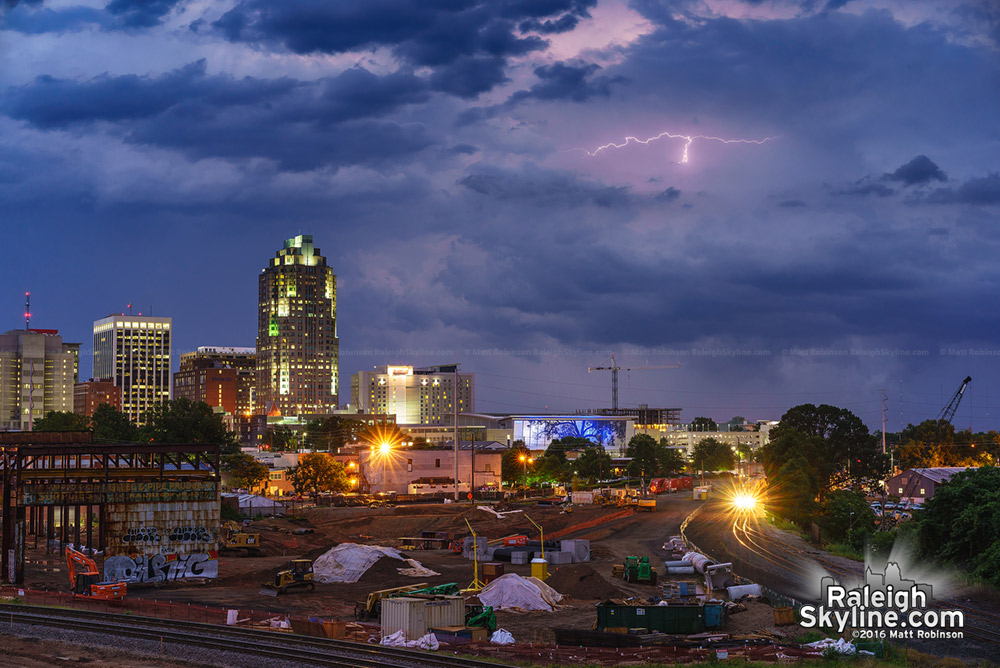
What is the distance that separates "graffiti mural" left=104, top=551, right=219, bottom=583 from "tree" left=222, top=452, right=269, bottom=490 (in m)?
88.2

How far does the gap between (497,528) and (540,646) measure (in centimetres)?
6525

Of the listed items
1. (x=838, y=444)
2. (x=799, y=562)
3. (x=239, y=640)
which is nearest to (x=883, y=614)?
(x=799, y=562)

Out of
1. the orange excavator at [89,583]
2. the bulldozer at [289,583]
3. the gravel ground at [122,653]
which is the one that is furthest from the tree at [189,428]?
the gravel ground at [122,653]

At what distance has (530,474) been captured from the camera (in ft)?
636

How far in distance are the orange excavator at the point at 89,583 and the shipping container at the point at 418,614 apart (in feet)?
62.4

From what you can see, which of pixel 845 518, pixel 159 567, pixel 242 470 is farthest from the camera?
pixel 242 470

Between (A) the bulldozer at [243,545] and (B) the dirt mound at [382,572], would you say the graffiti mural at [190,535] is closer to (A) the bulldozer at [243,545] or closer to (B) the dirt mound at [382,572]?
(A) the bulldozer at [243,545]

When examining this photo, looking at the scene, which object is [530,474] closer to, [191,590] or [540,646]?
[191,590]

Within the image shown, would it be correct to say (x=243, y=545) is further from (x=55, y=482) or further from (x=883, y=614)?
(x=883, y=614)

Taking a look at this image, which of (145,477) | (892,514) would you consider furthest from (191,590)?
(892,514)

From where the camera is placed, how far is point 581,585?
203ft

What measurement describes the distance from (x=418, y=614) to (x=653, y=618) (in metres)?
11.7

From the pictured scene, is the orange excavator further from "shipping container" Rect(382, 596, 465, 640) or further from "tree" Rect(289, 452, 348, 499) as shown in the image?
"tree" Rect(289, 452, 348, 499)

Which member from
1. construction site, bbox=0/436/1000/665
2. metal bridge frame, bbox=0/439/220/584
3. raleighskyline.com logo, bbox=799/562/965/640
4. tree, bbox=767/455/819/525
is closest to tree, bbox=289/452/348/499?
construction site, bbox=0/436/1000/665
